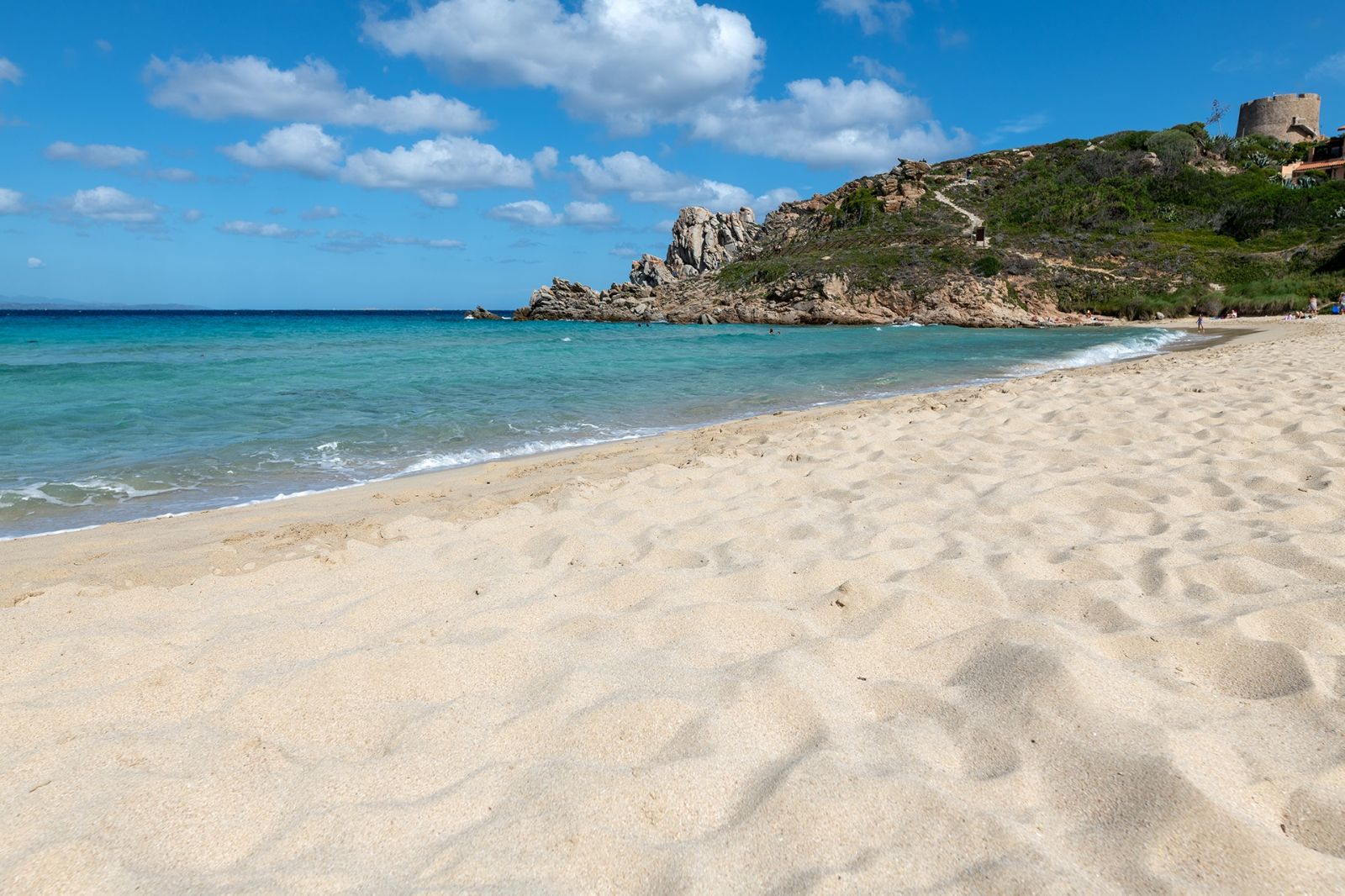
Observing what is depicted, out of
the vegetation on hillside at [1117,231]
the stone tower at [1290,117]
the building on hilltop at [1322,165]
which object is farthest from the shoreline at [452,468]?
the stone tower at [1290,117]

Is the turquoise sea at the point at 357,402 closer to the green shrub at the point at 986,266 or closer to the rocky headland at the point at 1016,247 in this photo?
the rocky headland at the point at 1016,247

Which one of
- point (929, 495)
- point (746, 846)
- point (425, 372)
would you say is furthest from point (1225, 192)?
point (746, 846)

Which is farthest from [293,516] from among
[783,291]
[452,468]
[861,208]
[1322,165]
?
[1322,165]

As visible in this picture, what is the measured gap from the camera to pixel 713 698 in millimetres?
2117

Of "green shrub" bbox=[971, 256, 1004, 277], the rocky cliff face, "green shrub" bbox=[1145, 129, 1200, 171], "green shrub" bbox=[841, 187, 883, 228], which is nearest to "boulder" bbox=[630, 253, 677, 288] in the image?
the rocky cliff face

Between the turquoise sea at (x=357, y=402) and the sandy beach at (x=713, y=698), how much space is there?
261cm

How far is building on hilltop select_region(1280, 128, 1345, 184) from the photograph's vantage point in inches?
2029

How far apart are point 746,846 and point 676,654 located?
0.94 metres

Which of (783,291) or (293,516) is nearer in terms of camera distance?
(293,516)

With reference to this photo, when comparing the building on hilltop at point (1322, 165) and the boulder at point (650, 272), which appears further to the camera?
the boulder at point (650, 272)

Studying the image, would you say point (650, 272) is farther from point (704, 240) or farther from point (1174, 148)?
point (1174, 148)

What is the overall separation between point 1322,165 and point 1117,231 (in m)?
23.3

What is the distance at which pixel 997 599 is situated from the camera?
273cm

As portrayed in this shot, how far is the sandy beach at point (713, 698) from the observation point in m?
1.50
